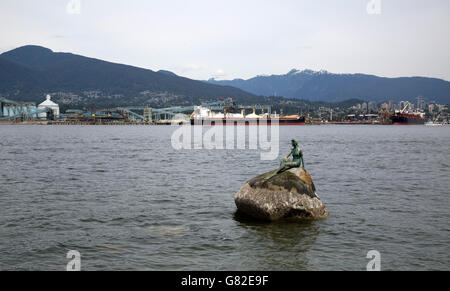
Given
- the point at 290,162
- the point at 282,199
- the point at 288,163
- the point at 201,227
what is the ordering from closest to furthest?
1. the point at 201,227
2. the point at 282,199
3. the point at 288,163
4. the point at 290,162

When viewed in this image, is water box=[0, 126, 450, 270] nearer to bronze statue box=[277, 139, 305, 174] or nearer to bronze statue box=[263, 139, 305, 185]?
bronze statue box=[263, 139, 305, 185]

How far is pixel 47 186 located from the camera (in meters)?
22.5

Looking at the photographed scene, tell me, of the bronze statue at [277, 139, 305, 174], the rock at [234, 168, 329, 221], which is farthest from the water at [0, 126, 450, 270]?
the bronze statue at [277, 139, 305, 174]

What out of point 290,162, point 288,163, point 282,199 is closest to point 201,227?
point 282,199

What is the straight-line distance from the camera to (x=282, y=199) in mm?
14398

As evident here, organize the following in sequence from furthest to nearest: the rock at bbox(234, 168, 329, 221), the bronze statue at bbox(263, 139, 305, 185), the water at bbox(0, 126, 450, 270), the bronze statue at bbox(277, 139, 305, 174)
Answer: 1. the bronze statue at bbox(277, 139, 305, 174)
2. the bronze statue at bbox(263, 139, 305, 185)
3. the rock at bbox(234, 168, 329, 221)
4. the water at bbox(0, 126, 450, 270)

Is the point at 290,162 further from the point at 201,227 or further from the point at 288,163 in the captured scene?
the point at 201,227

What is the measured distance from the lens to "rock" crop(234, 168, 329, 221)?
1441cm

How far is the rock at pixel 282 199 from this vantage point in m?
14.4
